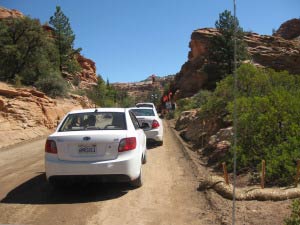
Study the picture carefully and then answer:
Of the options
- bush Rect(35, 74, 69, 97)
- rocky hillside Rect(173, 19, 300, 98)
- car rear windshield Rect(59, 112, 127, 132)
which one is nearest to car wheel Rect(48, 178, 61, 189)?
car rear windshield Rect(59, 112, 127, 132)

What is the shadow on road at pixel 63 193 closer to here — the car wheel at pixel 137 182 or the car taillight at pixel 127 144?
the car wheel at pixel 137 182

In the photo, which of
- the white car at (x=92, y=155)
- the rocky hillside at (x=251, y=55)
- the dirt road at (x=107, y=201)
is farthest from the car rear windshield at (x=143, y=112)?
the rocky hillside at (x=251, y=55)

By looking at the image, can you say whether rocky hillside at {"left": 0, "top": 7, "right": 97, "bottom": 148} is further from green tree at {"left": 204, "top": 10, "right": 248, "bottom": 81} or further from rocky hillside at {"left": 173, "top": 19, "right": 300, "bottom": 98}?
rocky hillside at {"left": 173, "top": 19, "right": 300, "bottom": 98}

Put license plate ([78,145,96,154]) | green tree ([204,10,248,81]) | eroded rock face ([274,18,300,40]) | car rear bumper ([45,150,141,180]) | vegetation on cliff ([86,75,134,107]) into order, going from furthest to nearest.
A: eroded rock face ([274,18,300,40]) → vegetation on cliff ([86,75,134,107]) → green tree ([204,10,248,81]) → license plate ([78,145,96,154]) → car rear bumper ([45,150,141,180])

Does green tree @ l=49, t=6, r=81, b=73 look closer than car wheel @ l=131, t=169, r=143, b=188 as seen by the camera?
No

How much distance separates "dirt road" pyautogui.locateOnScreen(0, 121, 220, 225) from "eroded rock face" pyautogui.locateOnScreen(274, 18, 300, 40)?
6902 centimetres

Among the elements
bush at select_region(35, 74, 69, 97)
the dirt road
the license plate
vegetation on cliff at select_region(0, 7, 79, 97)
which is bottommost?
the dirt road

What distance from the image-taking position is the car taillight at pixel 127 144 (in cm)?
701

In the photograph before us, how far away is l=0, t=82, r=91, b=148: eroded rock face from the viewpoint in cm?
1823

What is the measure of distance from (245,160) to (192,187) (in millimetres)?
1641

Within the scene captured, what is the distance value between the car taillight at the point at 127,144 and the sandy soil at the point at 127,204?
85 cm

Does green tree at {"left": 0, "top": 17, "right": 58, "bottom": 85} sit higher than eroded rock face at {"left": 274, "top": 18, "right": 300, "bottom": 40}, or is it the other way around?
eroded rock face at {"left": 274, "top": 18, "right": 300, "bottom": 40}

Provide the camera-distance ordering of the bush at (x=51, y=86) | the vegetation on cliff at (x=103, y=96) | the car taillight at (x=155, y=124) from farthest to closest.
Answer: the vegetation on cliff at (x=103, y=96)
the bush at (x=51, y=86)
the car taillight at (x=155, y=124)

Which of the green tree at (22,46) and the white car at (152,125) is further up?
the green tree at (22,46)
